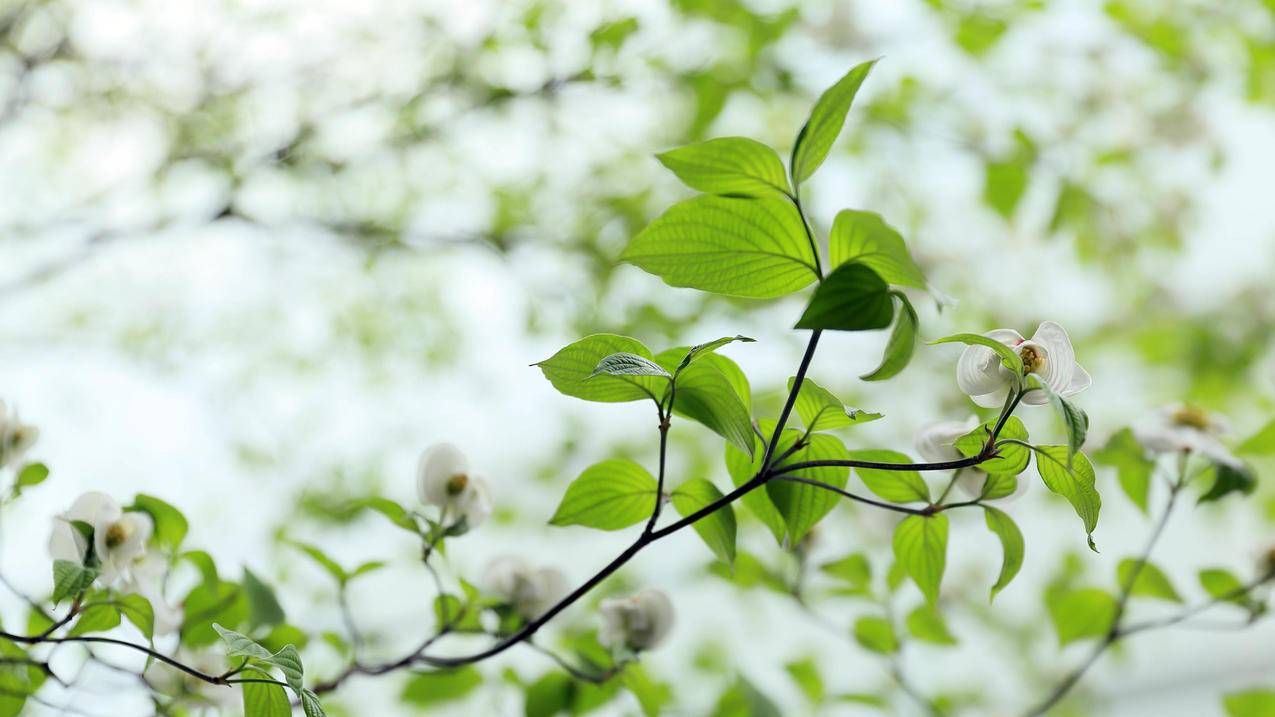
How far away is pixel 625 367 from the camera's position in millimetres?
217

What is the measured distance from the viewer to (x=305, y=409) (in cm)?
139

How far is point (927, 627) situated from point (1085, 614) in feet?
0.25

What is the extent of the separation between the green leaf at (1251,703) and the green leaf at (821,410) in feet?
1.11

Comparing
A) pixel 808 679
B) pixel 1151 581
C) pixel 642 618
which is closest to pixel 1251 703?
pixel 1151 581

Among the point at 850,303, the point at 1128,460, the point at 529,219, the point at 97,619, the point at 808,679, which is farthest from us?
the point at 529,219

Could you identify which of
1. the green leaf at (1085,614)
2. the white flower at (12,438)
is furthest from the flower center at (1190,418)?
the white flower at (12,438)

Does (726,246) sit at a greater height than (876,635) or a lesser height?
greater

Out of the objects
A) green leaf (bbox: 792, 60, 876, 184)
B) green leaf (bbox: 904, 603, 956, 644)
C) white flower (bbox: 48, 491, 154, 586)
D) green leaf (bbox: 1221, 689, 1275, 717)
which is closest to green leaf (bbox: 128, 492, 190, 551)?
white flower (bbox: 48, 491, 154, 586)

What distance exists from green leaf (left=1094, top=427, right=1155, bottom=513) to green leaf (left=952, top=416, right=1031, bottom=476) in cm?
19

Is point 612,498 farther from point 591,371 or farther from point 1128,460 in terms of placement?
point 1128,460

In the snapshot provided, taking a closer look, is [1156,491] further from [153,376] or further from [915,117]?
[153,376]

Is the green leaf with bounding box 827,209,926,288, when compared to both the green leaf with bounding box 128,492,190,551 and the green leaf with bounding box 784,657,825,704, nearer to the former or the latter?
the green leaf with bounding box 128,492,190,551

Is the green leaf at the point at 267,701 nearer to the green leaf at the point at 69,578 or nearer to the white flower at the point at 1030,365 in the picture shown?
the green leaf at the point at 69,578

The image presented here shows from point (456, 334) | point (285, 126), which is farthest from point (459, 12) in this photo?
point (456, 334)
